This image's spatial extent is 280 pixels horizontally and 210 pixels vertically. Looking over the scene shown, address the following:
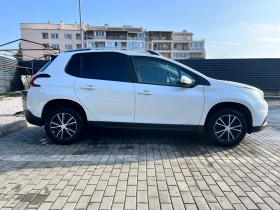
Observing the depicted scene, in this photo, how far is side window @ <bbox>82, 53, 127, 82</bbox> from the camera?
13.8ft

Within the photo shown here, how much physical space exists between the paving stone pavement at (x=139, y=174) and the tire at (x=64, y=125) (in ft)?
0.61

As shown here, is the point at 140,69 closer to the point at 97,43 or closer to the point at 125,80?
the point at 125,80

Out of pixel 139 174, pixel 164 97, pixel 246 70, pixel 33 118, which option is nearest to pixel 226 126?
pixel 164 97

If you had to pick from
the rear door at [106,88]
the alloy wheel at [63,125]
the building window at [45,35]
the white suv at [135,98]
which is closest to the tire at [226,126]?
the white suv at [135,98]

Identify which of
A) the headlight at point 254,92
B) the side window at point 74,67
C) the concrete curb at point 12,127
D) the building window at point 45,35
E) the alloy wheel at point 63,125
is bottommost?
the concrete curb at point 12,127

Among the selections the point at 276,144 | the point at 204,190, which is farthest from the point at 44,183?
the point at 276,144

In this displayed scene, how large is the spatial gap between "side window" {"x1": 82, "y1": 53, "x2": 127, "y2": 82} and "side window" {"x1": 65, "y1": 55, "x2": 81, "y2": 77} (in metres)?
0.12

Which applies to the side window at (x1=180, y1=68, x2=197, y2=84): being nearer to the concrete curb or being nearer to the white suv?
the white suv

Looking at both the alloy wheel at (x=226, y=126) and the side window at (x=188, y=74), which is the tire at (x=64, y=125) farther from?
the alloy wheel at (x=226, y=126)

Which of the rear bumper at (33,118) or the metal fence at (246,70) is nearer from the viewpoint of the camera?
the rear bumper at (33,118)

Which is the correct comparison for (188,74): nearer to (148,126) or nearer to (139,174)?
(148,126)

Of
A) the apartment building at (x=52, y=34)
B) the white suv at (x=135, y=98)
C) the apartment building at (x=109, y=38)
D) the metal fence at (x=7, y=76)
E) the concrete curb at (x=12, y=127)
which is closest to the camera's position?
the white suv at (x=135, y=98)

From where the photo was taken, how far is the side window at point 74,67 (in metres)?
4.26

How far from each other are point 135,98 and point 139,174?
5.01 ft
